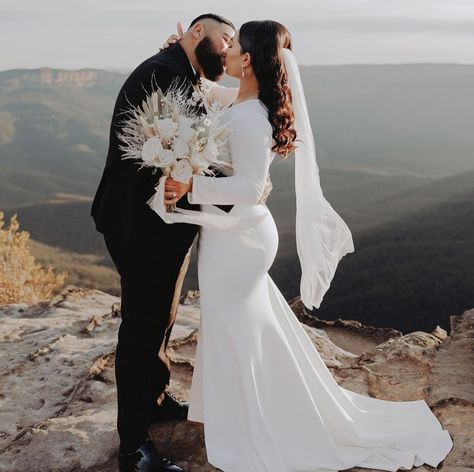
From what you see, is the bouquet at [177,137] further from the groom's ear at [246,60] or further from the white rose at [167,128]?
the groom's ear at [246,60]

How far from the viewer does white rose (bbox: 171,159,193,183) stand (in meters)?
3.05

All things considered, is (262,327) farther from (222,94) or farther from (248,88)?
(222,94)

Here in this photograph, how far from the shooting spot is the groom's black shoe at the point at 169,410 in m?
4.23

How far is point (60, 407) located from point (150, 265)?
177cm

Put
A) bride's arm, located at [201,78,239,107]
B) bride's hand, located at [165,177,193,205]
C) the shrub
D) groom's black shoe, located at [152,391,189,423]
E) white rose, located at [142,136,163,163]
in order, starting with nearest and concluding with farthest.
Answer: white rose, located at [142,136,163,163] → bride's hand, located at [165,177,193,205] → bride's arm, located at [201,78,239,107] → groom's black shoe, located at [152,391,189,423] → the shrub

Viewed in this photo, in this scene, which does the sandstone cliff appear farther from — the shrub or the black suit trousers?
the shrub

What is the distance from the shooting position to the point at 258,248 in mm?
3570

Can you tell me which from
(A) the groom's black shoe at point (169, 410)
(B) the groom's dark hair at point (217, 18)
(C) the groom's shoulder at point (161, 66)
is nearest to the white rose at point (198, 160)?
(C) the groom's shoulder at point (161, 66)

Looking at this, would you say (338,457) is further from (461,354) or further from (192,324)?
(192,324)

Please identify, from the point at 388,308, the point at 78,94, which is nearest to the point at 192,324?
the point at 388,308

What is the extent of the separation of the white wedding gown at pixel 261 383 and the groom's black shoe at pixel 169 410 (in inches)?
17.9

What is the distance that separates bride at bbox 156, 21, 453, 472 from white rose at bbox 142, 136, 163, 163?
0.74ft

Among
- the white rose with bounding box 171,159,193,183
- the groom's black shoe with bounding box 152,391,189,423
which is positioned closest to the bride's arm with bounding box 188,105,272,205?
the white rose with bounding box 171,159,193,183

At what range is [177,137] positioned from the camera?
3008mm
